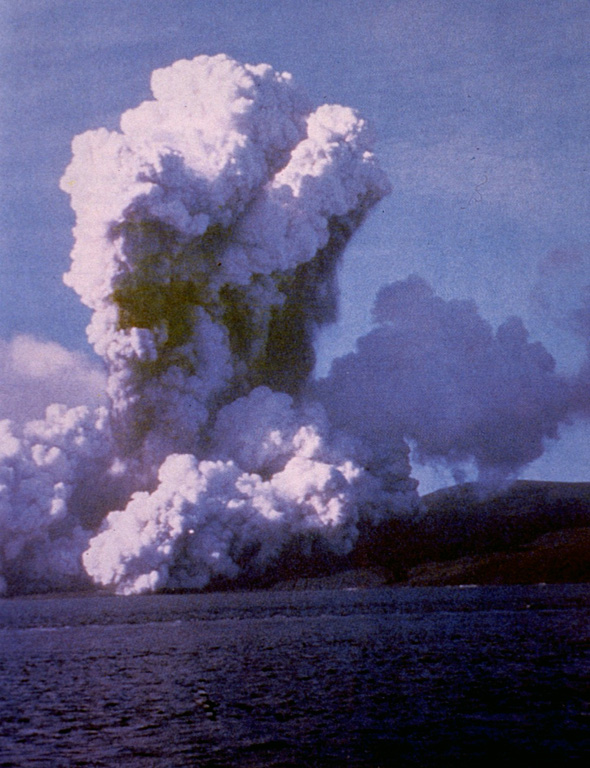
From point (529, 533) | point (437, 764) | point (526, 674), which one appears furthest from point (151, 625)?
point (529, 533)

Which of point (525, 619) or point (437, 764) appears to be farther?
point (525, 619)

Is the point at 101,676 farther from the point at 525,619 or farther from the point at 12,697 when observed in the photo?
the point at 525,619

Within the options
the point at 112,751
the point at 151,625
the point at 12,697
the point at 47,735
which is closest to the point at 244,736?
the point at 112,751

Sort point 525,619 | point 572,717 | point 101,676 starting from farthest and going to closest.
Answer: point 525,619, point 101,676, point 572,717

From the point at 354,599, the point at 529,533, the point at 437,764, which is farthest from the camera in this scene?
the point at 529,533

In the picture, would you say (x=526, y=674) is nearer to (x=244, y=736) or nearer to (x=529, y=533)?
(x=244, y=736)

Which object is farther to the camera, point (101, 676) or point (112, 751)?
point (101, 676)
